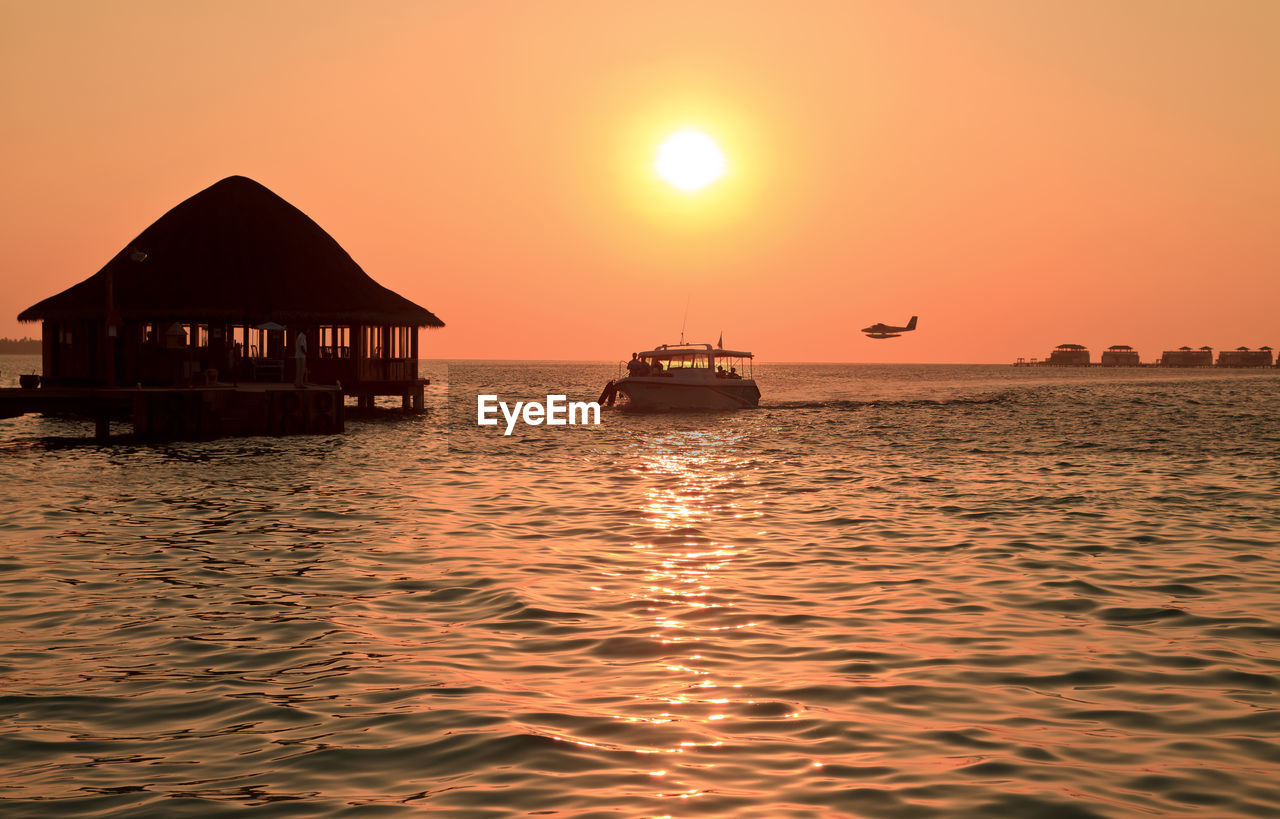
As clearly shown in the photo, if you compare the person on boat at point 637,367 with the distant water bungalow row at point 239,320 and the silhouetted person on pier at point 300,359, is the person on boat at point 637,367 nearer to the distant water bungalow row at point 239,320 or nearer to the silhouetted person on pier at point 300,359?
the distant water bungalow row at point 239,320

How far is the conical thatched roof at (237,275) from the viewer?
45.6 m

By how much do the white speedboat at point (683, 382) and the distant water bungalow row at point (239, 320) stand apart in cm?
1117

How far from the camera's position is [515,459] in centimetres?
3344

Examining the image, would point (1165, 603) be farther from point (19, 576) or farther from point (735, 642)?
point (19, 576)

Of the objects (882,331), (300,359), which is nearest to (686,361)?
(300,359)

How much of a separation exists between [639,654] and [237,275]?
42574 mm

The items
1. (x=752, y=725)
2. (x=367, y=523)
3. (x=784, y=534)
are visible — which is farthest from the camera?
(x=367, y=523)

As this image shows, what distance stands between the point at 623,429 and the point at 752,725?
41.3 meters

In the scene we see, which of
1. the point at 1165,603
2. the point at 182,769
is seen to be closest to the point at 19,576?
the point at 182,769

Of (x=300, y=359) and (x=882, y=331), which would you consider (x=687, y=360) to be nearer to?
(x=300, y=359)

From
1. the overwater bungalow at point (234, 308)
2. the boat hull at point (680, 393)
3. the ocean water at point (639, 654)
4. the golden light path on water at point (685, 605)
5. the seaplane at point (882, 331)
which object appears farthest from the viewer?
the seaplane at point (882, 331)

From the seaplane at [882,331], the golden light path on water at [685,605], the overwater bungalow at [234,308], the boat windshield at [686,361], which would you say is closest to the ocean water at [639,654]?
the golden light path on water at [685,605]

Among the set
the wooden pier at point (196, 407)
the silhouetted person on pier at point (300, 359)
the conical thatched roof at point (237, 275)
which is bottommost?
the wooden pier at point (196, 407)

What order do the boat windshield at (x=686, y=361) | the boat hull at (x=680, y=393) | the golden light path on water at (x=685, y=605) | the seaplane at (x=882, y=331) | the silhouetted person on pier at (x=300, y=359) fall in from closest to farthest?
the golden light path on water at (x=685, y=605) → the silhouetted person on pier at (x=300, y=359) → the boat hull at (x=680, y=393) → the boat windshield at (x=686, y=361) → the seaplane at (x=882, y=331)
